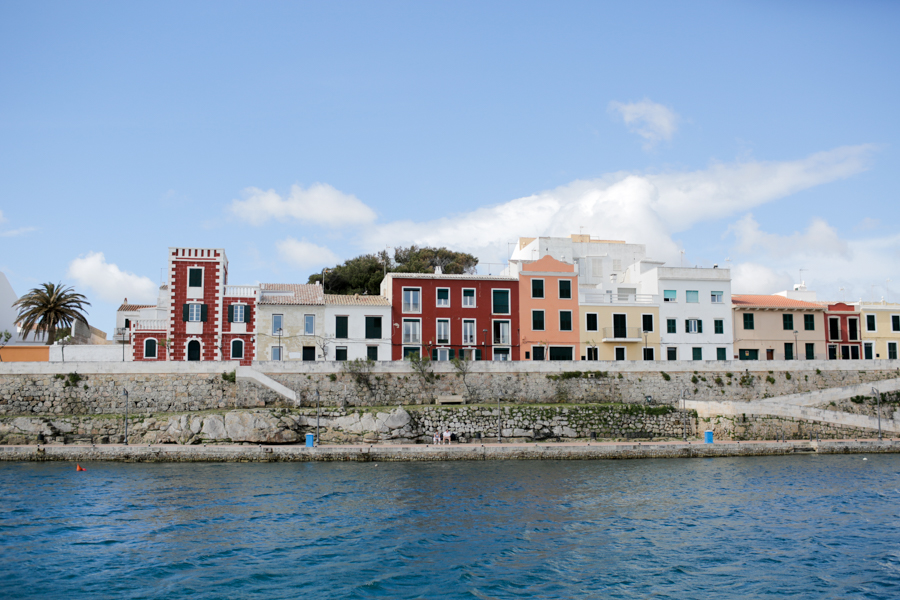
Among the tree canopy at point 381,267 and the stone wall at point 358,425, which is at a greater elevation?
the tree canopy at point 381,267

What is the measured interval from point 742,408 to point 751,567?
22.2 metres

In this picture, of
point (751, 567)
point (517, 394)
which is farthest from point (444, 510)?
point (517, 394)

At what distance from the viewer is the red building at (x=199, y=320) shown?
40938mm

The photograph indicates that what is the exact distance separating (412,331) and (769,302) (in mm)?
25643

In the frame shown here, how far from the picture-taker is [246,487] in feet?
85.5

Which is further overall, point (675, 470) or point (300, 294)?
point (300, 294)

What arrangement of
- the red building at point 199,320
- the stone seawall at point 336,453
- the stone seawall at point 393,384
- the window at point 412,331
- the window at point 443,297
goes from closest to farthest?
1. the stone seawall at point 336,453
2. the stone seawall at point 393,384
3. the red building at point 199,320
4. the window at point 412,331
5. the window at point 443,297

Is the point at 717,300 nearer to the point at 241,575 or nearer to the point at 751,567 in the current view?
the point at 751,567

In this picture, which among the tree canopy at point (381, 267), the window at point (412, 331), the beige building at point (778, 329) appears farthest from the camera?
the tree canopy at point (381, 267)

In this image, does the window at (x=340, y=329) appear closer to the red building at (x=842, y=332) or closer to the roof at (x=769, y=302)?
the roof at (x=769, y=302)

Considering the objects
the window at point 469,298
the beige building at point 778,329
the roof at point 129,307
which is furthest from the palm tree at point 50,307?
the beige building at point 778,329

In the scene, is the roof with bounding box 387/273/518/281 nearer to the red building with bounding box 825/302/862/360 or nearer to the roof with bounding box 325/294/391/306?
the roof with bounding box 325/294/391/306

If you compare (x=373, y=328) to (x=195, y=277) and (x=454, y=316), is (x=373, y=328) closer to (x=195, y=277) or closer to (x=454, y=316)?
(x=454, y=316)

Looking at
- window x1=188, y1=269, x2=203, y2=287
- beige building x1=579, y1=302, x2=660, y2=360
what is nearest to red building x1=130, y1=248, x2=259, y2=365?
window x1=188, y1=269, x2=203, y2=287
